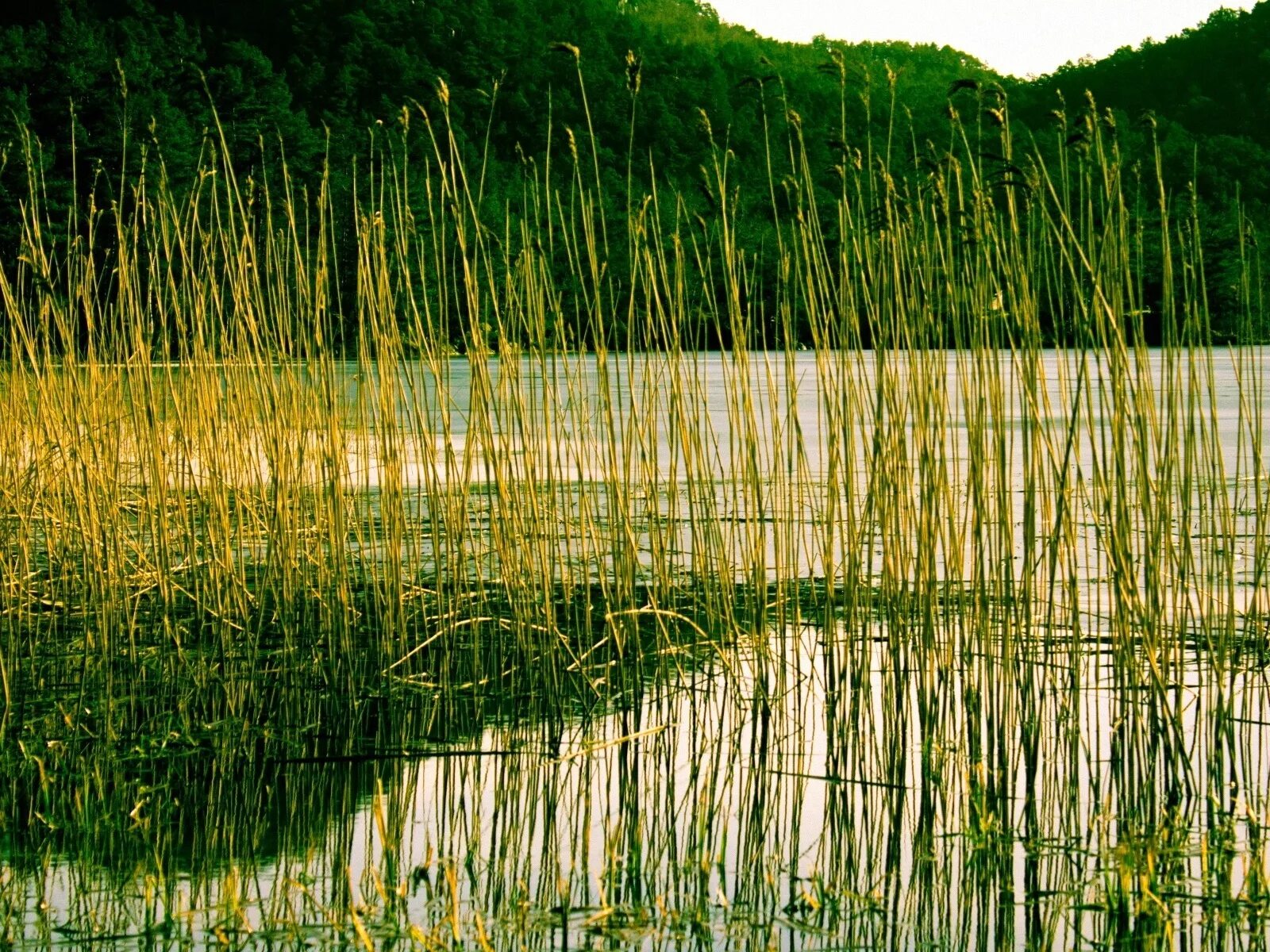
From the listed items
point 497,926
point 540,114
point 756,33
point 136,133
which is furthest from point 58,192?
point 756,33

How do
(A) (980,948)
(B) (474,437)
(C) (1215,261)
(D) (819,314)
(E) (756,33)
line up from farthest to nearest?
1. (E) (756,33)
2. (C) (1215,261)
3. (B) (474,437)
4. (D) (819,314)
5. (A) (980,948)

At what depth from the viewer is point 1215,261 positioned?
84.0 feet

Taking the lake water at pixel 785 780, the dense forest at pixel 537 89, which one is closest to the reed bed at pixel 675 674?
the lake water at pixel 785 780

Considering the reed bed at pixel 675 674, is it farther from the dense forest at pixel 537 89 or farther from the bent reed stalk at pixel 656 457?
the dense forest at pixel 537 89

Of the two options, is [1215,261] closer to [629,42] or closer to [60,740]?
[629,42]

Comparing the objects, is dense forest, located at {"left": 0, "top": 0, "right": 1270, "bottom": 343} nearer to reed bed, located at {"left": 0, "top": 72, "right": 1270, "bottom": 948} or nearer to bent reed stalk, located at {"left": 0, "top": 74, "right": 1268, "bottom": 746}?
bent reed stalk, located at {"left": 0, "top": 74, "right": 1268, "bottom": 746}

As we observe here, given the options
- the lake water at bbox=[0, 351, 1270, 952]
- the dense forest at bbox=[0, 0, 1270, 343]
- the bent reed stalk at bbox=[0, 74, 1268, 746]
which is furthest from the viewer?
the dense forest at bbox=[0, 0, 1270, 343]

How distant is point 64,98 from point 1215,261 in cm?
1986

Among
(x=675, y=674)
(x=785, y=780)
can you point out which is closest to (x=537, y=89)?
(x=675, y=674)

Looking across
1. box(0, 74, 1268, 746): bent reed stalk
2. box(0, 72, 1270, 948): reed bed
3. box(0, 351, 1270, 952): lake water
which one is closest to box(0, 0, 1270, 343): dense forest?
box(0, 74, 1268, 746): bent reed stalk

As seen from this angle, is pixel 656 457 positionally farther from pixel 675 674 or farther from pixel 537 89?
pixel 537 89

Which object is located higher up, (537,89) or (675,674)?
(537,89)

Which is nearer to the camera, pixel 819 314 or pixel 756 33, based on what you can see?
pixel 819 314

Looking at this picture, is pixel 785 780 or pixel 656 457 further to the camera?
pixel 656 457
